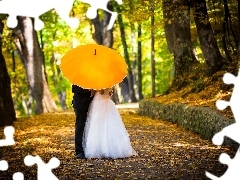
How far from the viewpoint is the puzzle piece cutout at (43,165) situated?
21.9 ft

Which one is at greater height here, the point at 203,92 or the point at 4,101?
the point at 4,101

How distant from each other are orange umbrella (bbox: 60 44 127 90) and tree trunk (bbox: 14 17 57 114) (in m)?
13.0

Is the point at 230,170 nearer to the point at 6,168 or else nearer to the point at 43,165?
the point at 43,165

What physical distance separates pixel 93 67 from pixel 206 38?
670cm

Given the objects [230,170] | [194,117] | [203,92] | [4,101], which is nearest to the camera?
[230,170]

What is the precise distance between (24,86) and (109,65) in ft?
101

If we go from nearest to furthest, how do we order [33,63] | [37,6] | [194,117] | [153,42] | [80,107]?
[80,107]
[37,6]
[194,117]
[33,63]
[153,42]

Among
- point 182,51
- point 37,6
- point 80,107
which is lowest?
point 80,107

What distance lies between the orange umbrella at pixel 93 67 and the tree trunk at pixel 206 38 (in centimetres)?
582

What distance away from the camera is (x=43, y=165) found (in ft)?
24.2

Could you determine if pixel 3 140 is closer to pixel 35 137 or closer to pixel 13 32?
pixel 35 137

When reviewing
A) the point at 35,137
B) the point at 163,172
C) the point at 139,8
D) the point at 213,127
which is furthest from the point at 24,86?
the point at 163,172

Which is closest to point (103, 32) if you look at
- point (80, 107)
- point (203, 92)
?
point (203, 92)

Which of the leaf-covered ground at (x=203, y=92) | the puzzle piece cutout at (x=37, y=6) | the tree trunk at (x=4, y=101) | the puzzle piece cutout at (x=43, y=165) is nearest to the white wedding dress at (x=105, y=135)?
the puzzle piece cutout at (x=43, y=165)
